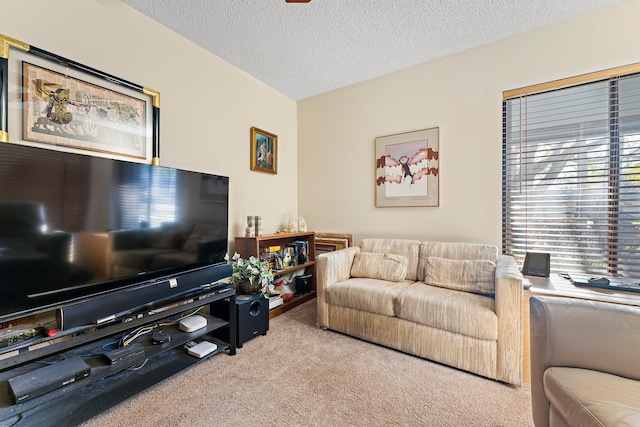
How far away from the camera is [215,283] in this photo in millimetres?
2180

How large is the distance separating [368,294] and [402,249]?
0.71 meters

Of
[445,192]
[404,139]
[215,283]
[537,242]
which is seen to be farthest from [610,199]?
[215,283]

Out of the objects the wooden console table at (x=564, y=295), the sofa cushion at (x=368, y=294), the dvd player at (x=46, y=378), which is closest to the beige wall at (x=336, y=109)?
the wooden console table at (x=564, y=295)

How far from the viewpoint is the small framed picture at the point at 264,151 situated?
119 inches

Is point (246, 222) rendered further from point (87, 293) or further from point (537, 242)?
point (537, 242)

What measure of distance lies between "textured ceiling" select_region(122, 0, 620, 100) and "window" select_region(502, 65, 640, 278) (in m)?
0.60

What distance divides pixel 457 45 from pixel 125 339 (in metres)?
3.57

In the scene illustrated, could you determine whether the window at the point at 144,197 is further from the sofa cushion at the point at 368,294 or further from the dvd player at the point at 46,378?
the sofa cushion at the point at 368,294

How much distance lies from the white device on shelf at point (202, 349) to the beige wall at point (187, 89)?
114cm

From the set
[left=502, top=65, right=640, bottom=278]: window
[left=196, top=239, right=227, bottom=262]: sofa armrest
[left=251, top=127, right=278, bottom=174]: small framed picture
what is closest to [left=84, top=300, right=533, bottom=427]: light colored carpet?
[left=196, top=239, right=227, bottom=262]: sofa armrest

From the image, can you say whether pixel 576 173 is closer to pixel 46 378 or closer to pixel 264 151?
pixel 264 151

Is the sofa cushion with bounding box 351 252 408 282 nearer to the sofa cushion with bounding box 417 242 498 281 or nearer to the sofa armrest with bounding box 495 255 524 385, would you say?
the sofa cushion with bounding box 417 242 498 281

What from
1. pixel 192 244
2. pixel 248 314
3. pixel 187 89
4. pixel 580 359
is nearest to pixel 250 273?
pixel 248 314

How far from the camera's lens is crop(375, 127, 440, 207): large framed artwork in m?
2.79
